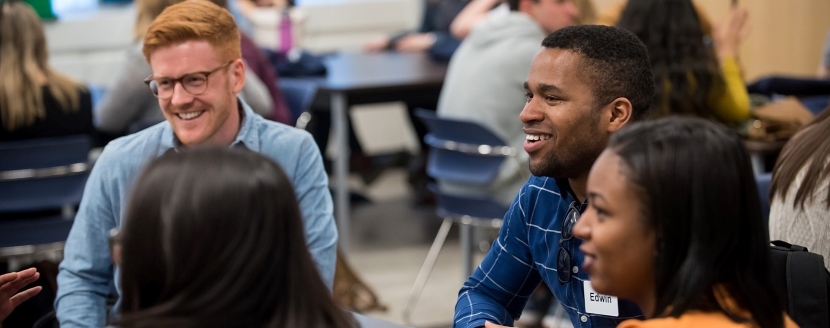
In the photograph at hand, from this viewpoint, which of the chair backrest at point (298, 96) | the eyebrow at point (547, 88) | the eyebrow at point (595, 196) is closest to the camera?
the eyebrow at point (595, 196)

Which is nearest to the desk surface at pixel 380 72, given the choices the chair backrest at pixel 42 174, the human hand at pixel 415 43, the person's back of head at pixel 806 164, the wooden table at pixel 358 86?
the wooden table at pixel 358 86

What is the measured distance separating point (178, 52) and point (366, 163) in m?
4.27

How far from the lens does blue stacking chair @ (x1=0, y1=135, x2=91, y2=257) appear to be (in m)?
3.63

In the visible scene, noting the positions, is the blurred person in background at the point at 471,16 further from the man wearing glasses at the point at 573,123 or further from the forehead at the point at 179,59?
the man wearing glasses at the point at 573,123

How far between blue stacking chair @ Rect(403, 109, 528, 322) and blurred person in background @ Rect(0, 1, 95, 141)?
55.5 inches

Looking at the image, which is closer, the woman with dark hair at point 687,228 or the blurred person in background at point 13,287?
the woman with dark hair at point 687,228

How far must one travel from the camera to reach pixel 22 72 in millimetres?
3902

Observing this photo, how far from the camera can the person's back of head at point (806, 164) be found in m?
2.12

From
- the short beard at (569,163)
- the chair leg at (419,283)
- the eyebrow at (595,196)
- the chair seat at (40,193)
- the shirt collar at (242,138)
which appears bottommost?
the chair leg at (419,283)

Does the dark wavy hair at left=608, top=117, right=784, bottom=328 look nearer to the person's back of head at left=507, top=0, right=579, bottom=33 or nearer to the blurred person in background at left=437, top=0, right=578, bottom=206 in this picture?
the blurred person in background at left=437, top=0, right=578, bottom=206

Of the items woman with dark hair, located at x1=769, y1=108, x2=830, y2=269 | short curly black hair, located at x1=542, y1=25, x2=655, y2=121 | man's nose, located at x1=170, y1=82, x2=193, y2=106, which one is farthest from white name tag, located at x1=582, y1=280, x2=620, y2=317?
man's nose, located at x1=170, y1=82, x2=193, y2=106

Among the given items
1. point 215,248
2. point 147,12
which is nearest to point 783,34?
point 147,12

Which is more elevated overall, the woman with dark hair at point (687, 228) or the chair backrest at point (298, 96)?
the woman with dark hair at point (687, 228)

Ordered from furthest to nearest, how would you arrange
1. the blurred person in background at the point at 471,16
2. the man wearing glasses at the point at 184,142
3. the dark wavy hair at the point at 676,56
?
the blurred person in background at the point at 471,16 < the dark wavy hair at the point at 676,56 < the man wearing glasses at the point at 184,142
